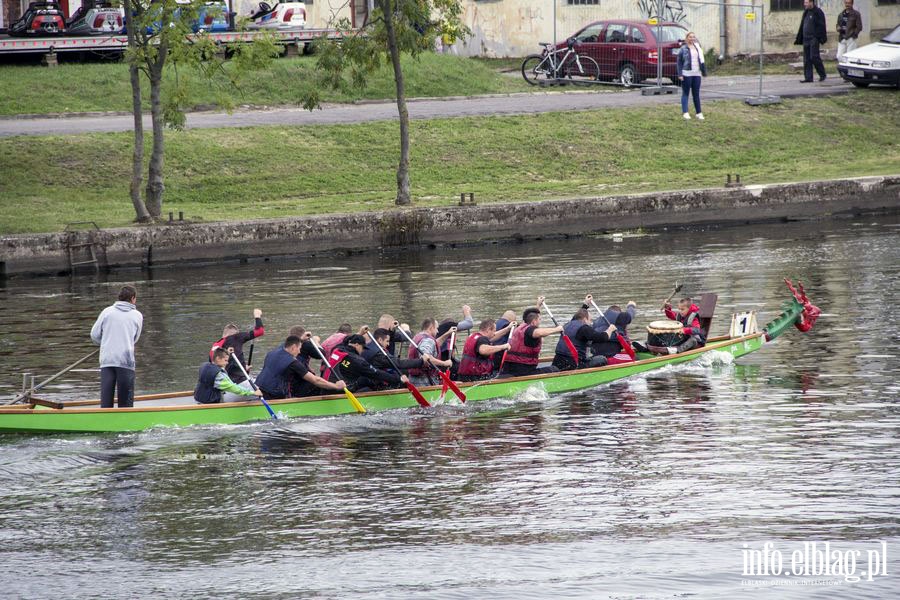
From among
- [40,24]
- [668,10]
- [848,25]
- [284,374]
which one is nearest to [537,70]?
[668,10]

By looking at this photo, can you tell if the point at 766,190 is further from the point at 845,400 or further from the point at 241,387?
the point at 241,387

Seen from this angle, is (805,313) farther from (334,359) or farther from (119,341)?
(119,341)

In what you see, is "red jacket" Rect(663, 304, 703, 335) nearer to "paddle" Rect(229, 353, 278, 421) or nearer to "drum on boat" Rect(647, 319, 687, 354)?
"drum on boat" Rect(647, 319, 687, 354)

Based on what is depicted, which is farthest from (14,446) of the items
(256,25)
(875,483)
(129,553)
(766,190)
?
(256,25)

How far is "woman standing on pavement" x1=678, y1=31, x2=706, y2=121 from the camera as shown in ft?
105

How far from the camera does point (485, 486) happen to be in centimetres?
1310

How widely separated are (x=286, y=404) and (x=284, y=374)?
0.36 m

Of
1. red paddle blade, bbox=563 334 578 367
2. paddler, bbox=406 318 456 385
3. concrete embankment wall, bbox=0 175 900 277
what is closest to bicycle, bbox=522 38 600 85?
concrete embankment wall, bbox=0 175 900 277

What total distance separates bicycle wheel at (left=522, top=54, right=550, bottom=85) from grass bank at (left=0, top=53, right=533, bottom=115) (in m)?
0.31

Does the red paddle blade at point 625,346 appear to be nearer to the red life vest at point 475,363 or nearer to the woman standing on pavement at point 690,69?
the red life vest at point 475,363

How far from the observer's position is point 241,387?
15.8 metres

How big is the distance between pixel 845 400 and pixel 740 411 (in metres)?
1.25

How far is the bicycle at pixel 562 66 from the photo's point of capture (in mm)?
38594

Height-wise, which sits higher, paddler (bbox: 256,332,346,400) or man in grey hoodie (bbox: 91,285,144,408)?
man in grey hoodie (bbox: 91,285,144,408)
